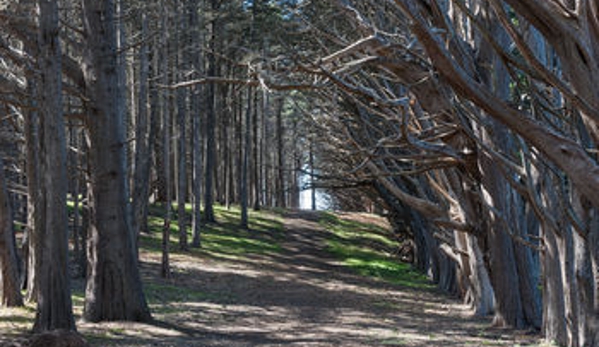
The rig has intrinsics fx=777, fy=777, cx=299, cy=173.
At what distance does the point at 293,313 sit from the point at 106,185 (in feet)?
19.6

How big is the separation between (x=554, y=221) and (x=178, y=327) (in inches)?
250

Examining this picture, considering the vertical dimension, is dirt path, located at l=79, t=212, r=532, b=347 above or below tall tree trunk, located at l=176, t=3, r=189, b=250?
below

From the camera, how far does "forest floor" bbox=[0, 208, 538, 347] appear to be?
11961 mm

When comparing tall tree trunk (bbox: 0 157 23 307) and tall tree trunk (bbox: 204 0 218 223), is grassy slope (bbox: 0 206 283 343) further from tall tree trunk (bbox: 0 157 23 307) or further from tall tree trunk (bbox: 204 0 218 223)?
tall tree trunk (bbox: 204 0 218 223)

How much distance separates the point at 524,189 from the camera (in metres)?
9.67

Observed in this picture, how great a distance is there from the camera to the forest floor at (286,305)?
1196cm

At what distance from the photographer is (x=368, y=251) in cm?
3650

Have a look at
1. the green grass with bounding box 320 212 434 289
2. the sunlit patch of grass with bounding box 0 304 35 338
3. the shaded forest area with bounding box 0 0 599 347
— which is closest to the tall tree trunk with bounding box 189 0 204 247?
the green grass with bounding box 320 212 434 289

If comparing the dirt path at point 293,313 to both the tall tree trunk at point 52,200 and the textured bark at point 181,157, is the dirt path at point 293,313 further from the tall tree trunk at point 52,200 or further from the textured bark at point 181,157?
the textured bark at point 181,157

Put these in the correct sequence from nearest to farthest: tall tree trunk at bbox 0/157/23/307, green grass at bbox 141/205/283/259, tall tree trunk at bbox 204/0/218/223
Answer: tall tree trunk at bbox 0/157/23/307, green grass at bbox 141/205/283/259, tall tree trunk at bbox 204/0/218/223

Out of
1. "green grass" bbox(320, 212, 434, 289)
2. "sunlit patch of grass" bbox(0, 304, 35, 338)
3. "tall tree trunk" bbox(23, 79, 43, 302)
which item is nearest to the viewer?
"sunlit patch of grass" bbox(0, 304, 35, 338)

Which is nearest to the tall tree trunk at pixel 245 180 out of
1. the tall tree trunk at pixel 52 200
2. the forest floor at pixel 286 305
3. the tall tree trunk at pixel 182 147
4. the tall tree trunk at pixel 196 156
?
the forest floor at pixel 286 305

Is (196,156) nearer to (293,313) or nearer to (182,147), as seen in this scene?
(182,147)

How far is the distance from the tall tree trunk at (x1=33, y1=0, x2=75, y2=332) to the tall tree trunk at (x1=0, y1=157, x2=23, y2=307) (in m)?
3.87
